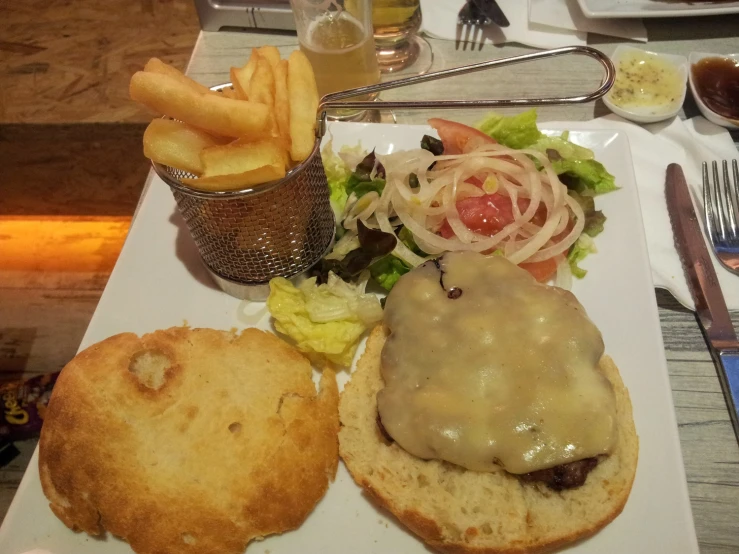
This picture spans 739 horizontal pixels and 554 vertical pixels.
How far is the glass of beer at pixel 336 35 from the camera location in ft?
9.79

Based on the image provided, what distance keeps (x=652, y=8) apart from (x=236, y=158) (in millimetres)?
3207

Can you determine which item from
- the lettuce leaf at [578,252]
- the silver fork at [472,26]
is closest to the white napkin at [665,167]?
the lettuce leaf at [578,252]

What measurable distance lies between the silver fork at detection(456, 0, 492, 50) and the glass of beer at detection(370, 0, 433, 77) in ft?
0.85

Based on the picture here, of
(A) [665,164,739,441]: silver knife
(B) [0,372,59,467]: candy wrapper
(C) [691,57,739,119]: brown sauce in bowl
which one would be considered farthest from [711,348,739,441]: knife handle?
(B) [0,372,59,467]: candy wrapper

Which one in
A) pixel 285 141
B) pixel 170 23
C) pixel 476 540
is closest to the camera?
pixel 476 540

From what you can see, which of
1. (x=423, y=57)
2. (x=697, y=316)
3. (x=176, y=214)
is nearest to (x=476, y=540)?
(x=697, y=316)

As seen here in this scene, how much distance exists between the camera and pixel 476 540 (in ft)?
5.65

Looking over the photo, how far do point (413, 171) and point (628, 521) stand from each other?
1.62m

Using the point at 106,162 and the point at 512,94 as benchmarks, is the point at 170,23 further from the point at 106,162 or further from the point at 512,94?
the point at 512,94

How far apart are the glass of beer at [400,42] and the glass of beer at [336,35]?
0.64 m

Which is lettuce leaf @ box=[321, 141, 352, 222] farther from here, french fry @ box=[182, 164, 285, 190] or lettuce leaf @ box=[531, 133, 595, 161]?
lettuce leaf @ box=[531, 133, 595, 161]

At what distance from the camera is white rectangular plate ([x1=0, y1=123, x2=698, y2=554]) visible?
177 cm

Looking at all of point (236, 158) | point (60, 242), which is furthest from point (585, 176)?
point (60, 242)

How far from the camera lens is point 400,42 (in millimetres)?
3781
